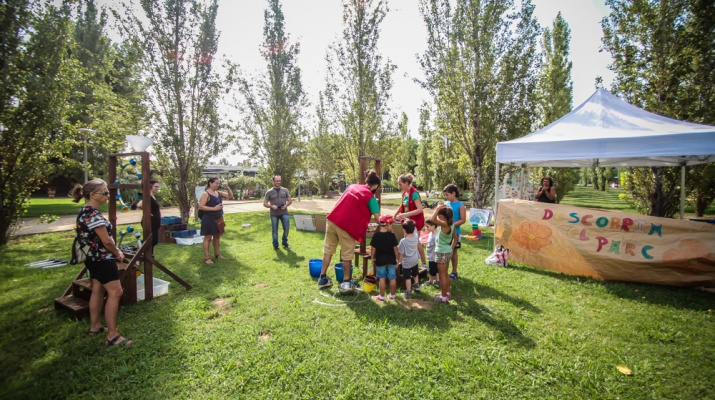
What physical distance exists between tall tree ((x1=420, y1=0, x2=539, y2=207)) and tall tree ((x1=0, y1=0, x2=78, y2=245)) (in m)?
12.5

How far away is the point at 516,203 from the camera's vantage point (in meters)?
7.00

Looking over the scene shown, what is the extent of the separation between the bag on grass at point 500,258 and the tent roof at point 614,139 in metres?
2.14

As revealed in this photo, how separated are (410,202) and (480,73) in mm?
8852

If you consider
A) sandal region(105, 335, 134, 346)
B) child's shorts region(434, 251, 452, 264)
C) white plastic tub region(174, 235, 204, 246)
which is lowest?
sandal region(105, 335, 134, 346)

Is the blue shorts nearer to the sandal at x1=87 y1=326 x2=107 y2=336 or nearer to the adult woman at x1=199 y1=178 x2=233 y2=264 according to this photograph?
the sandal at x1=87 y1=326 x2=107 y2=336

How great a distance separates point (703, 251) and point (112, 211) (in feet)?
33.0

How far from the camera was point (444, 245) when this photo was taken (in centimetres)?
478

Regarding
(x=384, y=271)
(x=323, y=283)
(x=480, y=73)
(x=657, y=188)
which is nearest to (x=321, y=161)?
(x=480, y=73)

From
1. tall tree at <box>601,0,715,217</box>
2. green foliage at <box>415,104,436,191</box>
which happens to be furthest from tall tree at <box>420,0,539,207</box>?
green foliage at <box>415,104,436,191</box>

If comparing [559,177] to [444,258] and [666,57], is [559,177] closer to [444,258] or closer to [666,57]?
[666,57]

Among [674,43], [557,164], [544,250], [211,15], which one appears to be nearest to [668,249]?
[544,250]

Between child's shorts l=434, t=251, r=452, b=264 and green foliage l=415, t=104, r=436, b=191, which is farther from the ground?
green foliage l=415, t=104, r=436, b=191

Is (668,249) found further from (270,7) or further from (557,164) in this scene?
(270,7)

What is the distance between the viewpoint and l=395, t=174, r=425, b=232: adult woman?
5414 mm
